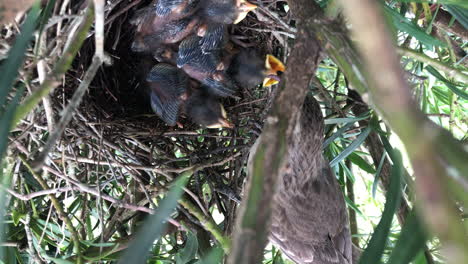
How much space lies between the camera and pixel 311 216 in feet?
4.53

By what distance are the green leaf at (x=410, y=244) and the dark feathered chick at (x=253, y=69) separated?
0.67 metres

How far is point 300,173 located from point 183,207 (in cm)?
33

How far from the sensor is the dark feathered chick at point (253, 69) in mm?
1198

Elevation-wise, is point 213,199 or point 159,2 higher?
point 159,2

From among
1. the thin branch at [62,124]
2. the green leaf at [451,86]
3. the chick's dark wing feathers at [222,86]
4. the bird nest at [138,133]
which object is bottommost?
the bird nest at [138,133]

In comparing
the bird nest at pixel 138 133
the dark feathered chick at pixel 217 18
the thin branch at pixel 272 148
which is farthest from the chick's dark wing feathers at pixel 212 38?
the thin branch at pixel 272 148

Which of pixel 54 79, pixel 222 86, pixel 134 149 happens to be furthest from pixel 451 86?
pixel 54 79

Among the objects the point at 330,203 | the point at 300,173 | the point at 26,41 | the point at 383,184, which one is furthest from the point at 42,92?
the point at 383,184

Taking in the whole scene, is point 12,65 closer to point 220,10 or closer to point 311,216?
point 220,10

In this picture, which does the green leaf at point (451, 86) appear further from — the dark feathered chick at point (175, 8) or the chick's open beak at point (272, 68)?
the dark feathered chick at point (175, 8)

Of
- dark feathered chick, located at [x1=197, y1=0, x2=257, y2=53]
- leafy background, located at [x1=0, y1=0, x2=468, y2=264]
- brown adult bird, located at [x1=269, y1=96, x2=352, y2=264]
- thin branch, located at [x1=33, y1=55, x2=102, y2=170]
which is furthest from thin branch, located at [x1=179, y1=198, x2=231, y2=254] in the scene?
thin branch, located at [x1=33, y1=55, x2=102, y2=170]

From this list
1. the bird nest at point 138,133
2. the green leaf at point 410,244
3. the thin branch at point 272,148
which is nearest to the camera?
the thin branch at point 272,148

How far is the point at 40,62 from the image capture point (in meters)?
0.85

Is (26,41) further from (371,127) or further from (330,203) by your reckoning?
(330,203)
